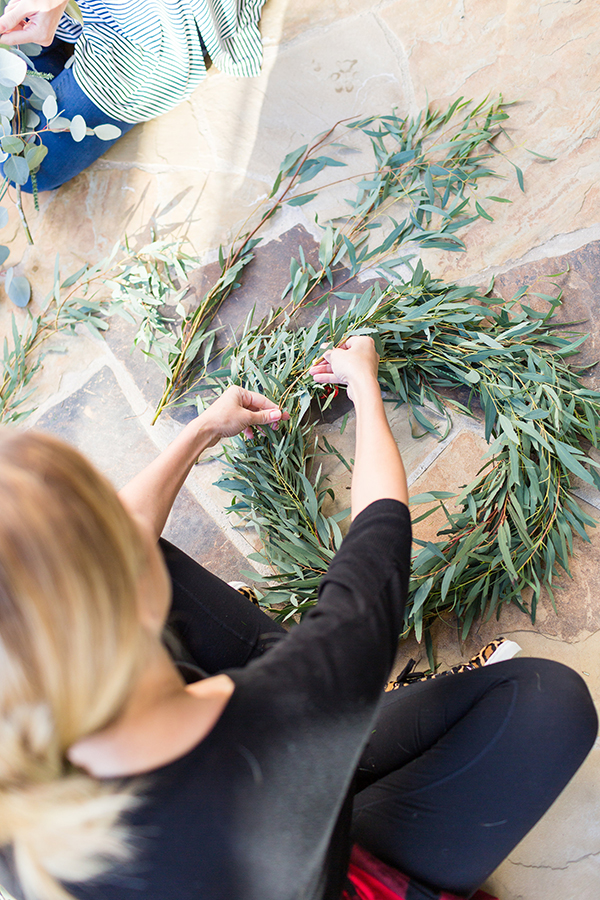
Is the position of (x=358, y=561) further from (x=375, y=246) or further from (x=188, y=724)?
(x=375, y=246)

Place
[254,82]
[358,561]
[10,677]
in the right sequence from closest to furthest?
[10,677] → [358,561] → [254,82]

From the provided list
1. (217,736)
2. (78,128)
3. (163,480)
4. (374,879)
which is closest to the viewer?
(217,736)

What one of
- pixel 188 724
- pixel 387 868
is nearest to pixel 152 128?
pixel 188 724

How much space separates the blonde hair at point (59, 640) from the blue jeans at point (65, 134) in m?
1.45

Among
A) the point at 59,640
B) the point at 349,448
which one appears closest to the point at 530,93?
the point at 349,448

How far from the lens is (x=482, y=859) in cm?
94

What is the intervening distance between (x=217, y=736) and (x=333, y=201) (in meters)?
1.43

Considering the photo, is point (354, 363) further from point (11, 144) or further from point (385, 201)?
point (11, 144)

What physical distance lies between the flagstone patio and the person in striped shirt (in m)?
0.06

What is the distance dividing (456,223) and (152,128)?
981 millimetres

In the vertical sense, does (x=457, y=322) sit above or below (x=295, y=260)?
below

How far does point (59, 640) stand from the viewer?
50 cm

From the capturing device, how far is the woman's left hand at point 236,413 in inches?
49.6

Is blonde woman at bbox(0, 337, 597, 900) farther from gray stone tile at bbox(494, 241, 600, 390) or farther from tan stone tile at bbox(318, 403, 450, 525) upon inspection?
gray stone tile at bbox(494, 241, 600, 390)
